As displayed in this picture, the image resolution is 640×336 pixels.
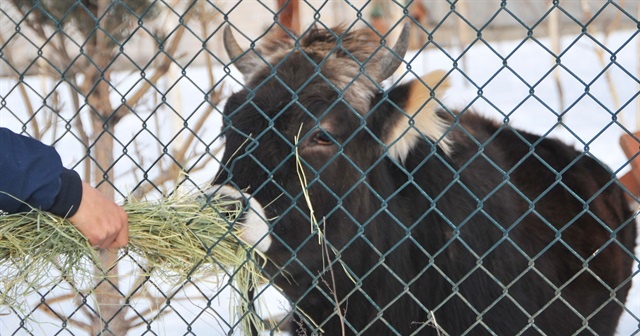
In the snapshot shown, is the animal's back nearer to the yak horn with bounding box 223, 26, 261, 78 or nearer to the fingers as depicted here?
the yak horn with bounding box 223, 26, 261, 78

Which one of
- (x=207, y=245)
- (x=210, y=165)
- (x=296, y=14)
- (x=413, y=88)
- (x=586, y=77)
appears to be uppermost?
(x=586, y=77)

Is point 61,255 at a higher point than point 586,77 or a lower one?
lower

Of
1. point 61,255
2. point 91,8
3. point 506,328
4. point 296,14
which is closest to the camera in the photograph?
point 61,255

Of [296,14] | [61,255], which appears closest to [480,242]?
[61,255]

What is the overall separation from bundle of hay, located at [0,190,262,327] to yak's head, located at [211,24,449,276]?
11 cm

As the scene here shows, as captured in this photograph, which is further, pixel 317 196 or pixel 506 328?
pixel 506 328

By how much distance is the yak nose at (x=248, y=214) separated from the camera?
2992 mm

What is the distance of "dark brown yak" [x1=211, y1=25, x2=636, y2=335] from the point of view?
3277mm

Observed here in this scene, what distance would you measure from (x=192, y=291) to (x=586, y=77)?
40.8 ft

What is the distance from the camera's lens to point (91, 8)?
491cm

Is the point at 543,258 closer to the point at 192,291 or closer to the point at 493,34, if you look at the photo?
the point at 192,291

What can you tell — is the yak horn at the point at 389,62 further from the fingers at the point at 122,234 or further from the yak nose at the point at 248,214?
the fingers at the point at 122,234

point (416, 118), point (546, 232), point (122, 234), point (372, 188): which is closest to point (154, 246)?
point (122, 234)

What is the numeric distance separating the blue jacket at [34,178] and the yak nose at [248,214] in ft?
1.81
